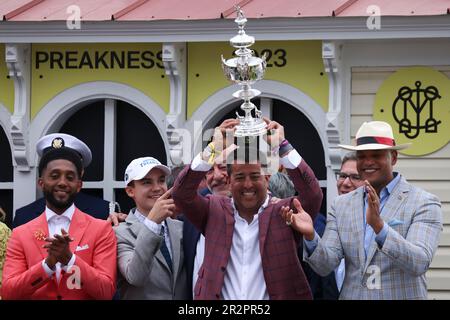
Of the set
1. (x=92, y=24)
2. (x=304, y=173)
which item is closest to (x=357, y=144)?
(x=304, y=173)

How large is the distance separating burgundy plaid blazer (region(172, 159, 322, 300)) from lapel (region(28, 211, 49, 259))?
31.4 inches

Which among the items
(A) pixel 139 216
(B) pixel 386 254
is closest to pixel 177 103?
(A) pixel 139 216

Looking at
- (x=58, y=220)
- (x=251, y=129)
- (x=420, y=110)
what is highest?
(x=420, y=110)

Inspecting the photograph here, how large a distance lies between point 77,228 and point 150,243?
1.43 feet

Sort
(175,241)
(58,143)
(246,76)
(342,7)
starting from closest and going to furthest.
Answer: (246,76)
(175,241)
(58,143)
(342,7)

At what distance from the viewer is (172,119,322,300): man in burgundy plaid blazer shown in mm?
7621

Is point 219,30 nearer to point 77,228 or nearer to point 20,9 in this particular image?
point 20,9

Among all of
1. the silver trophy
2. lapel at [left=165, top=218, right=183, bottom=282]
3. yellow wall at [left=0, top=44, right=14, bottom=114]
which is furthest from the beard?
yellow wall at [left=0, top=44, right=14, bottom=114]

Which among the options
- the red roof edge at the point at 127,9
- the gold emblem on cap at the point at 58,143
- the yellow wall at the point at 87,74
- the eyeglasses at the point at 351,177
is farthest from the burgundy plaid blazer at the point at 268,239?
the yellow wall at the point at 87,74

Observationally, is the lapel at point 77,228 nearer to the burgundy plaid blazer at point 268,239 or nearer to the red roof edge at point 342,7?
the burgundy plaid blazer at point 268,239

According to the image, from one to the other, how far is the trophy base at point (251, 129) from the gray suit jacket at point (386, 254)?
72 cm

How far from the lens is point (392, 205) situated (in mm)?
7828

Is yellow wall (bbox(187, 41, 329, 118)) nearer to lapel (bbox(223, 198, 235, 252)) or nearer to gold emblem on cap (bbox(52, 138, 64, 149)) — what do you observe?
gold emblem on cap (bbox(52, 138, 64, 149))

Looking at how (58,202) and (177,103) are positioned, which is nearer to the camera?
(58,202)
